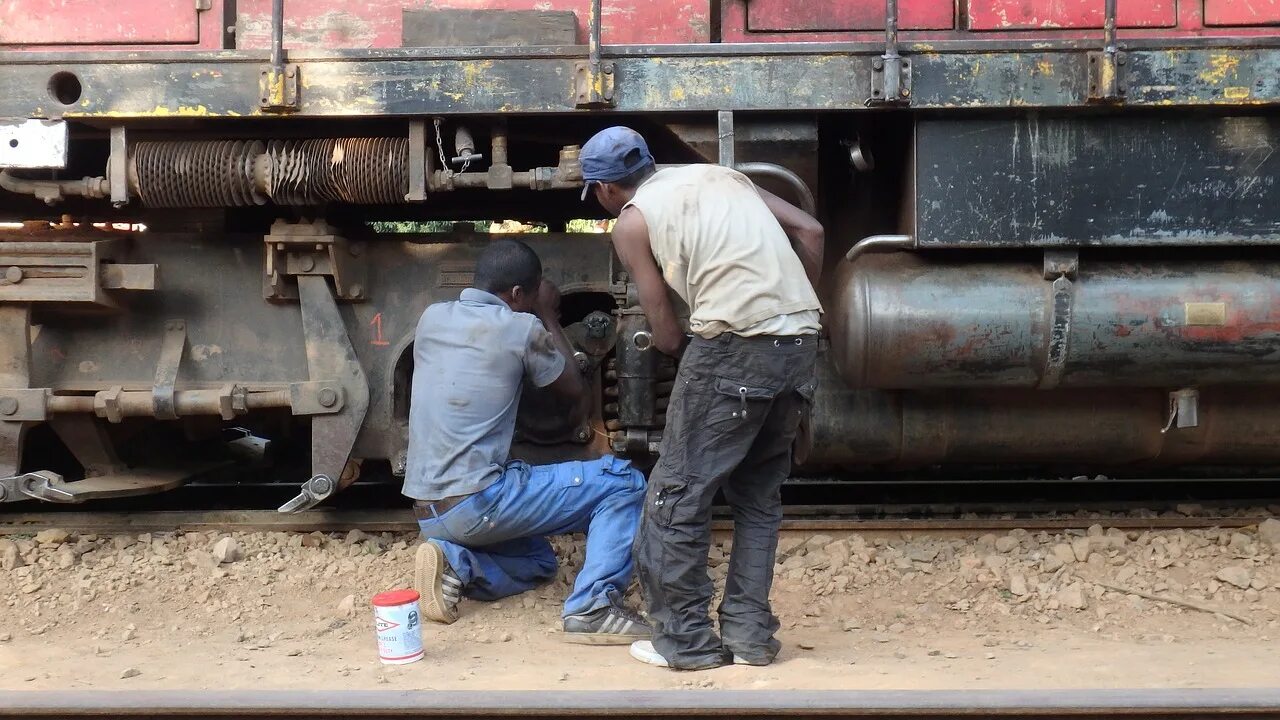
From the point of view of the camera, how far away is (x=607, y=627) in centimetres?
345

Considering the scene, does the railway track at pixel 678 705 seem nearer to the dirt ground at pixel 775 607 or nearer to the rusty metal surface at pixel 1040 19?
the dirt ground at pixel 775 607

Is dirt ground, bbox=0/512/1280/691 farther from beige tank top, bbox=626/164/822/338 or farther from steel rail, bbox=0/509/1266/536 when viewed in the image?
beige tank top, bbox=626/164/822/338

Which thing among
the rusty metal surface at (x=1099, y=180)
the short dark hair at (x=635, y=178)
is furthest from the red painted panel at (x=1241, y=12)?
the short dark hair at (x=635, y=178)

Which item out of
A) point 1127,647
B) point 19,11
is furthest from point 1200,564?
point 19,11

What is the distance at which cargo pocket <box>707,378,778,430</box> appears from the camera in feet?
9.95

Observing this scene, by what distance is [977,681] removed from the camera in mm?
2928

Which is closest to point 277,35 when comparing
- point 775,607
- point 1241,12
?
point 775,607

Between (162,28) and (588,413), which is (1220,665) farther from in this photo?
(162,28)

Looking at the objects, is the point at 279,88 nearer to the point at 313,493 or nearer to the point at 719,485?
the point at 313,493

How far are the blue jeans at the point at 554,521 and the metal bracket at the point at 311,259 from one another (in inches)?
39.2

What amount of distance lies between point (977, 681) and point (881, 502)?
2.00 metres

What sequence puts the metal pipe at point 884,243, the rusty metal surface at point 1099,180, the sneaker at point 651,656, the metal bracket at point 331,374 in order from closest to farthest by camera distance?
the sneaker at point 651,656
the rusty metal surface at point 1099,180
the metal pipe at point 884,243
the metal bracket at point 331,374

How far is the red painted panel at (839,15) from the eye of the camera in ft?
12.2

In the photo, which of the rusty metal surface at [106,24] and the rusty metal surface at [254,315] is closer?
the rusty metal surface at [106,24]
